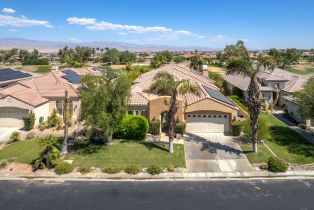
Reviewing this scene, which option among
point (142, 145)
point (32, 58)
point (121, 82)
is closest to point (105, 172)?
point (142, 145)

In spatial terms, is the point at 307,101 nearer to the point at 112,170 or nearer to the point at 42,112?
the point at 112,170

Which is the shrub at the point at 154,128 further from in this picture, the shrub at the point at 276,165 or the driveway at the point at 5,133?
the driveway at the point at 5,133

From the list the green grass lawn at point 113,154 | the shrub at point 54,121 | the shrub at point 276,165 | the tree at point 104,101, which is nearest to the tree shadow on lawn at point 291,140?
the shrub at point 276,165

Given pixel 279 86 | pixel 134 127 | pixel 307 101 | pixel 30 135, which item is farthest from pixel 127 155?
pixel 279 86

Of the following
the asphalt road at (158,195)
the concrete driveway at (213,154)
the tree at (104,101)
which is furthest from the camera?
the tree at (104,101)

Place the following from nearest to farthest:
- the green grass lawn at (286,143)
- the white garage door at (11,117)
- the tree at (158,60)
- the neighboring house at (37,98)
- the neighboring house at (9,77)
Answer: the green grass lawn at (286,143) < the neighboring house at (37,98) < the white garage door at (11,117) < the neighboring house at (9,77) < the tree at (158,60)

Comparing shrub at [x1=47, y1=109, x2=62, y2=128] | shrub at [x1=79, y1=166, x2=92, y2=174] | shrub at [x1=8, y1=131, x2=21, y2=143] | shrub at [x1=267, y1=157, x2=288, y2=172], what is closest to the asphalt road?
shrub at [x1=267, y1=157, x2=288, y2=172]
